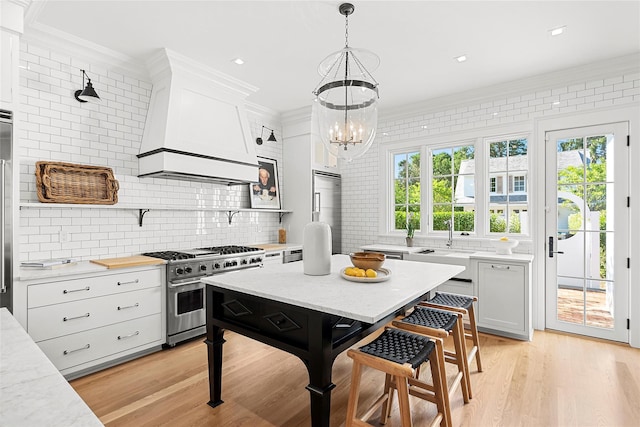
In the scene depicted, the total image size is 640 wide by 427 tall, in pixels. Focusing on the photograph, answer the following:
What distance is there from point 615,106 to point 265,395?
4485mm

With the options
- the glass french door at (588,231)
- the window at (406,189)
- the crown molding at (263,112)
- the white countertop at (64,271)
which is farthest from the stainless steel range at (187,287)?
the glass french door at (588,231)

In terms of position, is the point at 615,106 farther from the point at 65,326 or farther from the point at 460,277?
the point at 65,326

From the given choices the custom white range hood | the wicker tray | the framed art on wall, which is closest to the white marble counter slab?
the wicker tray

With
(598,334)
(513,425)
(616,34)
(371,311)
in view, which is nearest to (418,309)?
(513,425)

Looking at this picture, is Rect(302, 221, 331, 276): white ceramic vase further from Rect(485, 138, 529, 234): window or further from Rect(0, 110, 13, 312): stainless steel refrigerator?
Rect(485, 138, 529, 234): window

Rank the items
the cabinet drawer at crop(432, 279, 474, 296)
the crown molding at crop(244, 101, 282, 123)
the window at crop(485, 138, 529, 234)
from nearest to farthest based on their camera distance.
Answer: the cabinet drawer at crop(432, 279, 474, 296)
the window at crop(485, 138, 529, 234)
the crown molding at crop(244, 101, 282, 123)

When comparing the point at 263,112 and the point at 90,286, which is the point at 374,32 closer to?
the point at 263,112

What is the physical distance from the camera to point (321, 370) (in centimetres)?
170

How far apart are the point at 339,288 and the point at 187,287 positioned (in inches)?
85.1

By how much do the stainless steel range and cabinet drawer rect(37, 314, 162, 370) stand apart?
0.16m

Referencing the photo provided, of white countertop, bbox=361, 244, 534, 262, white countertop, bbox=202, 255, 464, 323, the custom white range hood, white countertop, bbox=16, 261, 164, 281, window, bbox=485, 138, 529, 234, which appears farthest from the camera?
window, bbox=485, 138, 529, 234

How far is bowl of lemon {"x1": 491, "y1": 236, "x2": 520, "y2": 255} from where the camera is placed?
4000 mm

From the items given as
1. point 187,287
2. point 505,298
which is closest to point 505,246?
point 505,298

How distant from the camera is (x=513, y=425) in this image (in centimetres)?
220
